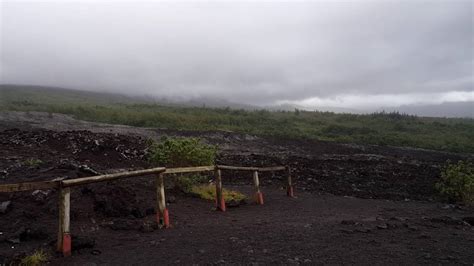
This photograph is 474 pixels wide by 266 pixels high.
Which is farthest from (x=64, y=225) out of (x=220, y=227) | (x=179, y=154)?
(x=179, y=154)

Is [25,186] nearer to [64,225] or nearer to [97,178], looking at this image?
[64,225]

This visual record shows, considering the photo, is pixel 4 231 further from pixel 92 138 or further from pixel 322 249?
pixel 92 138

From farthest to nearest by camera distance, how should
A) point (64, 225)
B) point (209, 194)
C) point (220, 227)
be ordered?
1. point (209, 194)
2. point (220, 227)
3. point (64, 225)

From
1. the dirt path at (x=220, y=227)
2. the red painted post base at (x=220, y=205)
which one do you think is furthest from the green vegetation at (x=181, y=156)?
the red painted post base at (x=220, y=205)

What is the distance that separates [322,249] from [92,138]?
1421 centimetres

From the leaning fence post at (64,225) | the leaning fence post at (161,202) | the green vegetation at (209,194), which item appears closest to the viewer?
the leaning fence post at (64,225)

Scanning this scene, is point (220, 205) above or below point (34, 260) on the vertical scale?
below

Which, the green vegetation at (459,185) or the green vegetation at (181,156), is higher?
the green vegetation at (181,156)

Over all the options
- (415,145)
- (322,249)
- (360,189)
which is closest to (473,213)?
(360,189)

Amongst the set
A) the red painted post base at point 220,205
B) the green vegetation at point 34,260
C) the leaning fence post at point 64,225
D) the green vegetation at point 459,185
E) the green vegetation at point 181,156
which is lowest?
the green vegetation at point 459,185

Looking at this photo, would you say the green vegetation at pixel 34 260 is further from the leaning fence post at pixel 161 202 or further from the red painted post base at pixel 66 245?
the leaning fence post at pixel 161 202

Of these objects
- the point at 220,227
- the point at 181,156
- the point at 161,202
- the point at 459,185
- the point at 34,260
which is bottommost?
the point at 459,185

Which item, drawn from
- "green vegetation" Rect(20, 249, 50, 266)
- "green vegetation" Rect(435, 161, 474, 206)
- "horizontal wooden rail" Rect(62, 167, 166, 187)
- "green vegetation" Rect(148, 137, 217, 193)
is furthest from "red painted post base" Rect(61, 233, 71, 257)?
"green vegetation" Rect(435, 161, 474, 206)

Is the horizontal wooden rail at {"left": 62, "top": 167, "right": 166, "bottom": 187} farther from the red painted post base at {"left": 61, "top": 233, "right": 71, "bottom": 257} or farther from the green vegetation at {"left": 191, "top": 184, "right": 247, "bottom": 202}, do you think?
the green vegetation at {"left": 191, "top": 184, "right": 247, "bottom": 202}
